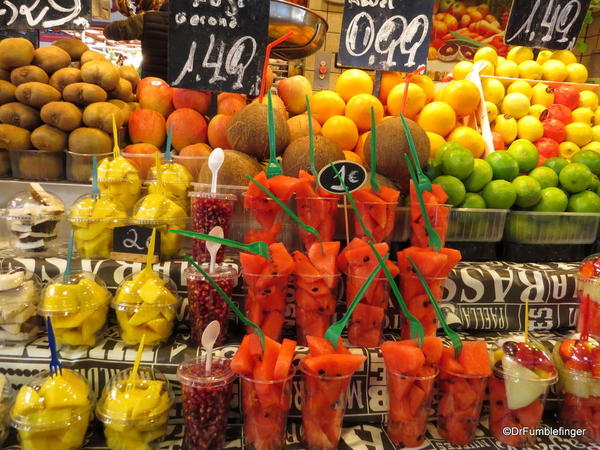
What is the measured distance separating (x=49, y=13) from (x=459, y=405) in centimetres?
186

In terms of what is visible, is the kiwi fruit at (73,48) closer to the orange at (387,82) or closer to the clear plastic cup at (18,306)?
the clear plastic cup at (18,306)

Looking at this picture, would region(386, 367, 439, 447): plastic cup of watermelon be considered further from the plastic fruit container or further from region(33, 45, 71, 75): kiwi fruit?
region(33, 45, 71, 75): kiwi fruit

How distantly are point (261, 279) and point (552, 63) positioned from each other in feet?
6.04

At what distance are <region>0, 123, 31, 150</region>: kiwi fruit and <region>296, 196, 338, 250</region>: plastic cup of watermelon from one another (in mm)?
1038

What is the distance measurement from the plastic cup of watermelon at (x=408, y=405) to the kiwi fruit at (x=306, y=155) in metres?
0.64

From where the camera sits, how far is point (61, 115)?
149 centimetres

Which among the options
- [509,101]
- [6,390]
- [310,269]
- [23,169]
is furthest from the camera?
[509,101]

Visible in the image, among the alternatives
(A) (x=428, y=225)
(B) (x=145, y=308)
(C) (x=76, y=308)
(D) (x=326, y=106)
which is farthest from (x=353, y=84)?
(C) (x=76, y=308)

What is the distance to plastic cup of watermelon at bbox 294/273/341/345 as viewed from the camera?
108 centimetres

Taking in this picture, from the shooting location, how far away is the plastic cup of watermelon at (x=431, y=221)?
45.8 inches

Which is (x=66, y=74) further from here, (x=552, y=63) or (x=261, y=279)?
(x=552, y=63)

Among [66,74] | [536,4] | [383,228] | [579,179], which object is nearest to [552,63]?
[536,4]

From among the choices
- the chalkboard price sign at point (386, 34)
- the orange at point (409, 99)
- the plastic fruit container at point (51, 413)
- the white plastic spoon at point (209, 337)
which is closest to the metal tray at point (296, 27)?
the chalkboard price sign at point (386, 34)

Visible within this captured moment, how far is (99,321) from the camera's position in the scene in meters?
1.12
